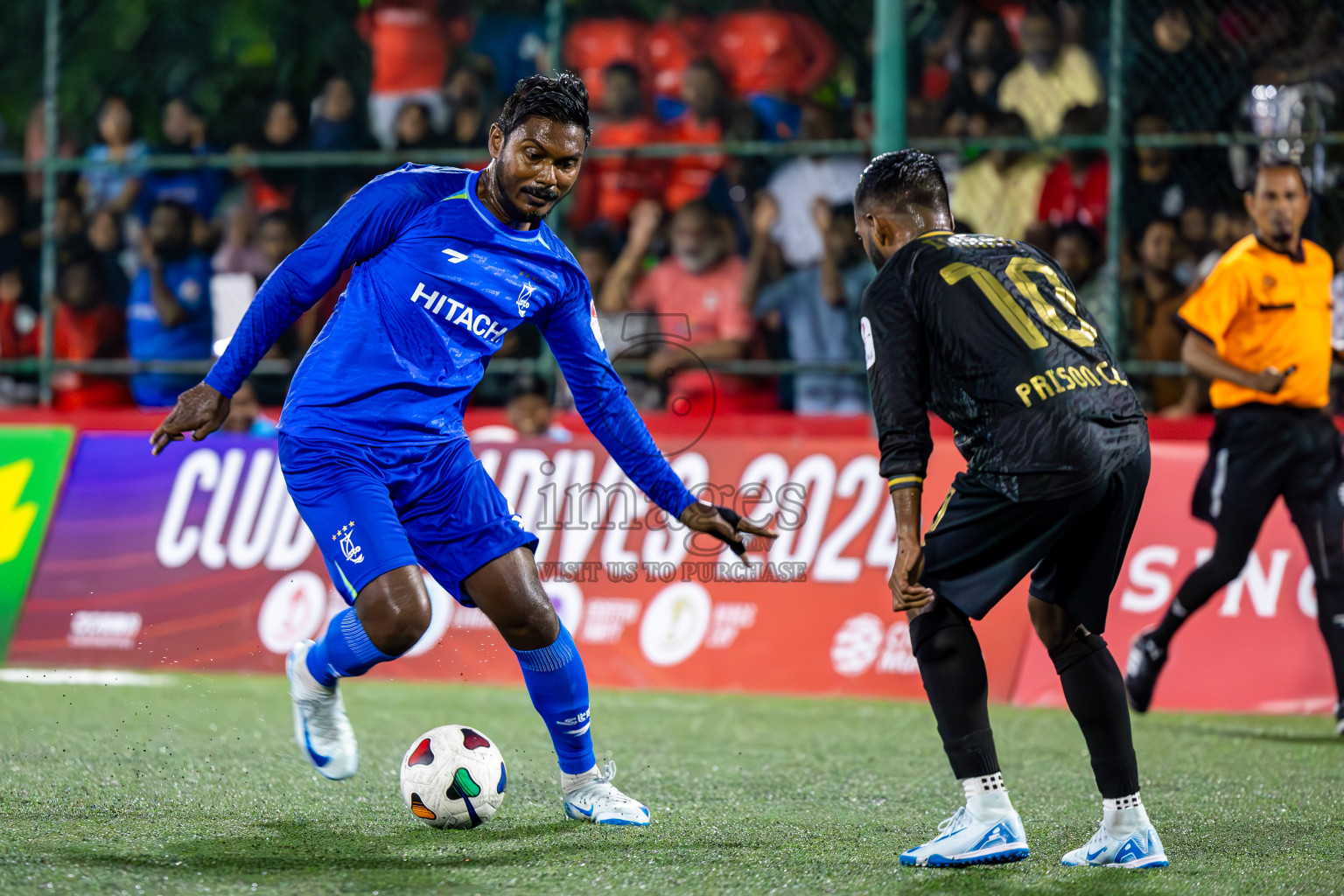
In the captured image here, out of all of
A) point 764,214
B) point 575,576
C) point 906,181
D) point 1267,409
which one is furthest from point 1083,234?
point 906,181

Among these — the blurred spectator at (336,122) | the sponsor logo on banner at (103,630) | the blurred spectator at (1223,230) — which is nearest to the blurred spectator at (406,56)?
the blurred spectator at (336,122)

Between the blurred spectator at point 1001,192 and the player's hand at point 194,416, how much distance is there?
5844 mm

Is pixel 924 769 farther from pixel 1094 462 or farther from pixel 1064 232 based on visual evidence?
pixel 1064 232

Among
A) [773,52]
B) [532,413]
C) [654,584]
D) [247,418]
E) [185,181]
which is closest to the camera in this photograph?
[654,584]

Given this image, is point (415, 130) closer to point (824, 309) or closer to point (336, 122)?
point (336, 122)

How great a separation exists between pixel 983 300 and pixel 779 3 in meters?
6.99

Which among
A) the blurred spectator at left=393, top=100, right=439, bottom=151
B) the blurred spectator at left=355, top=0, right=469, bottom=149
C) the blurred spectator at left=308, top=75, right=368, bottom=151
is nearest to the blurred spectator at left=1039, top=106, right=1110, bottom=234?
the blurred spectator at left=393, top=100, right=439, bottom=151

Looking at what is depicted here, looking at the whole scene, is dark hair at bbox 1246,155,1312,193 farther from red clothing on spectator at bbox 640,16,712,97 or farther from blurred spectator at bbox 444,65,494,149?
blurred spectator at bbox 444,65,494,149

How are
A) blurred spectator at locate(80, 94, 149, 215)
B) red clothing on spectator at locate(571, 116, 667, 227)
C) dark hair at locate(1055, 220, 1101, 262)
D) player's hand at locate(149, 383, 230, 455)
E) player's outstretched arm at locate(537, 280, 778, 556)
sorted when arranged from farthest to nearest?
blurred spectator at locate(80, 94, 149, 215) → red clothing on spectator at locate(571, 116, 667, 227) → dark hair at locate(1055, 220, 1101, 262) → player's outstretched arm at locate(537, 280, 778, 556) → player's hand at locate(149, 383, 230, 455)

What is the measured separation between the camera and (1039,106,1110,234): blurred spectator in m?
9.08

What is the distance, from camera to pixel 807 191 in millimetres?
9664

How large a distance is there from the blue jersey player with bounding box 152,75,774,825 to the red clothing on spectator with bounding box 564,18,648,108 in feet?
20.8

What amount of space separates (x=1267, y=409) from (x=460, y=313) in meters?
4.08

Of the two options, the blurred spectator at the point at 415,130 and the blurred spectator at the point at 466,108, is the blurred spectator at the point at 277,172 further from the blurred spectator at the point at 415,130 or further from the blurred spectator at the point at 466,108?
the blurred spectator at the point at 466,108
